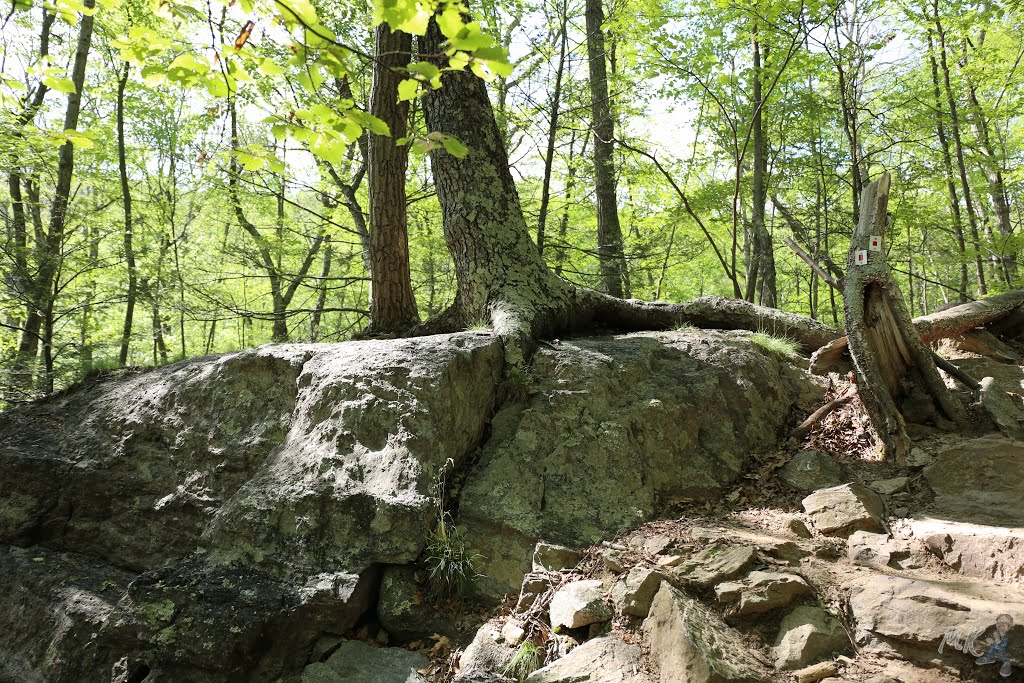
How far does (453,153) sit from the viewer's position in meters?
2.51

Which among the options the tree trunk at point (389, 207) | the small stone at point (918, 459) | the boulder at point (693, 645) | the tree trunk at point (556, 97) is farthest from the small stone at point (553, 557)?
the tree trunk at point (556, 97)

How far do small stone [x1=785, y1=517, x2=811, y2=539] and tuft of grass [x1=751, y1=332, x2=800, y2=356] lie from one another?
250 cm

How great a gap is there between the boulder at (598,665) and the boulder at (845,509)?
1.65 metres

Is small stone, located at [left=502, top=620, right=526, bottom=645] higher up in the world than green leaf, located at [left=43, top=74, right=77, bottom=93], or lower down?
lower down

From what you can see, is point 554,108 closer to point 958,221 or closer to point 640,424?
point 640,424

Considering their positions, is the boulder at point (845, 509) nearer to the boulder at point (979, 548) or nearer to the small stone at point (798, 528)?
the small stone at point (798, 528)

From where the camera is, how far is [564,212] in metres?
11.2

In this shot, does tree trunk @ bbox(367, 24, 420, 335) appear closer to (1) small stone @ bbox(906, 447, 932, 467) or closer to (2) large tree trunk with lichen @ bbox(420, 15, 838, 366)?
(2) large tree trunk with lichen @ bbox(420, 15, 838, 366)

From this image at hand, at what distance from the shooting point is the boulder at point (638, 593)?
10.2 feet

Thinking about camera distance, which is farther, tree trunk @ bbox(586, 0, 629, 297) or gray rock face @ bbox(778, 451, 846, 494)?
tree trunk @ bbox(586, 0, 629, 297)

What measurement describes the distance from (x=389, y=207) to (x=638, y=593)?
15.8ft

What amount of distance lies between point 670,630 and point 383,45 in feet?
Result: 19.7

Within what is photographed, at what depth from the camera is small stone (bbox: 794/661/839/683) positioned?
2.59 metres

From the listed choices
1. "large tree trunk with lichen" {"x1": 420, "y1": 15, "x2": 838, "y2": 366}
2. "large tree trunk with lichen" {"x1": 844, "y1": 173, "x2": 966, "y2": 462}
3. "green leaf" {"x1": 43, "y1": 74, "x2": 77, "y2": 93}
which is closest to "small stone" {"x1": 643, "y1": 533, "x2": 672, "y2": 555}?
"large tree trunk with lichen" {"x1": 844, "y1": 173, "x2": 966, "y2": 462}
